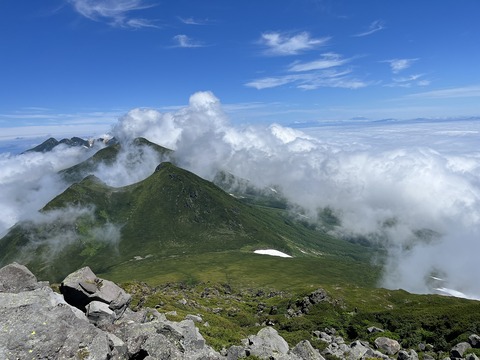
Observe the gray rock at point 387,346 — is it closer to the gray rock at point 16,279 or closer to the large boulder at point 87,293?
the large boulder at point 87,293

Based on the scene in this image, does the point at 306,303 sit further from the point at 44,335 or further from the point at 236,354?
the point at 44,335

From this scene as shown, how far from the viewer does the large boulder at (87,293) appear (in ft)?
142

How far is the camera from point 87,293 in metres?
43.8

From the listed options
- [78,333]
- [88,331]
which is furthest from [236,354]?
[78,333]

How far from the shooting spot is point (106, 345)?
84.0 feet

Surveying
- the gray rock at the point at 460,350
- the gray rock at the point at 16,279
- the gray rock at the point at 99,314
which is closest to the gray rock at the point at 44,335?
the gray rock at the point at 99,314

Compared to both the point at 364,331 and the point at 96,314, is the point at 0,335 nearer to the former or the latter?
the point at 96,314

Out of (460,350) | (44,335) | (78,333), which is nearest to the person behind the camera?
(44,335)

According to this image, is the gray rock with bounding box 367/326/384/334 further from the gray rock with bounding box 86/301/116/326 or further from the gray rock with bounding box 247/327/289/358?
the gray rock with bounding box 86/301/116/326

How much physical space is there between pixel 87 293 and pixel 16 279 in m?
8.78

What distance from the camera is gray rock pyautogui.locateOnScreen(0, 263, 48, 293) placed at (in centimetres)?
4210

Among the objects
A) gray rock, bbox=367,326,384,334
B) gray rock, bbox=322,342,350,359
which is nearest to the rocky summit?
gray rock, bbox=322,342,350,359

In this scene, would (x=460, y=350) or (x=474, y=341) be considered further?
(x=474, y=341)

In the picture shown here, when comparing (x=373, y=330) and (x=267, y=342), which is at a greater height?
(x=267, y=342)
